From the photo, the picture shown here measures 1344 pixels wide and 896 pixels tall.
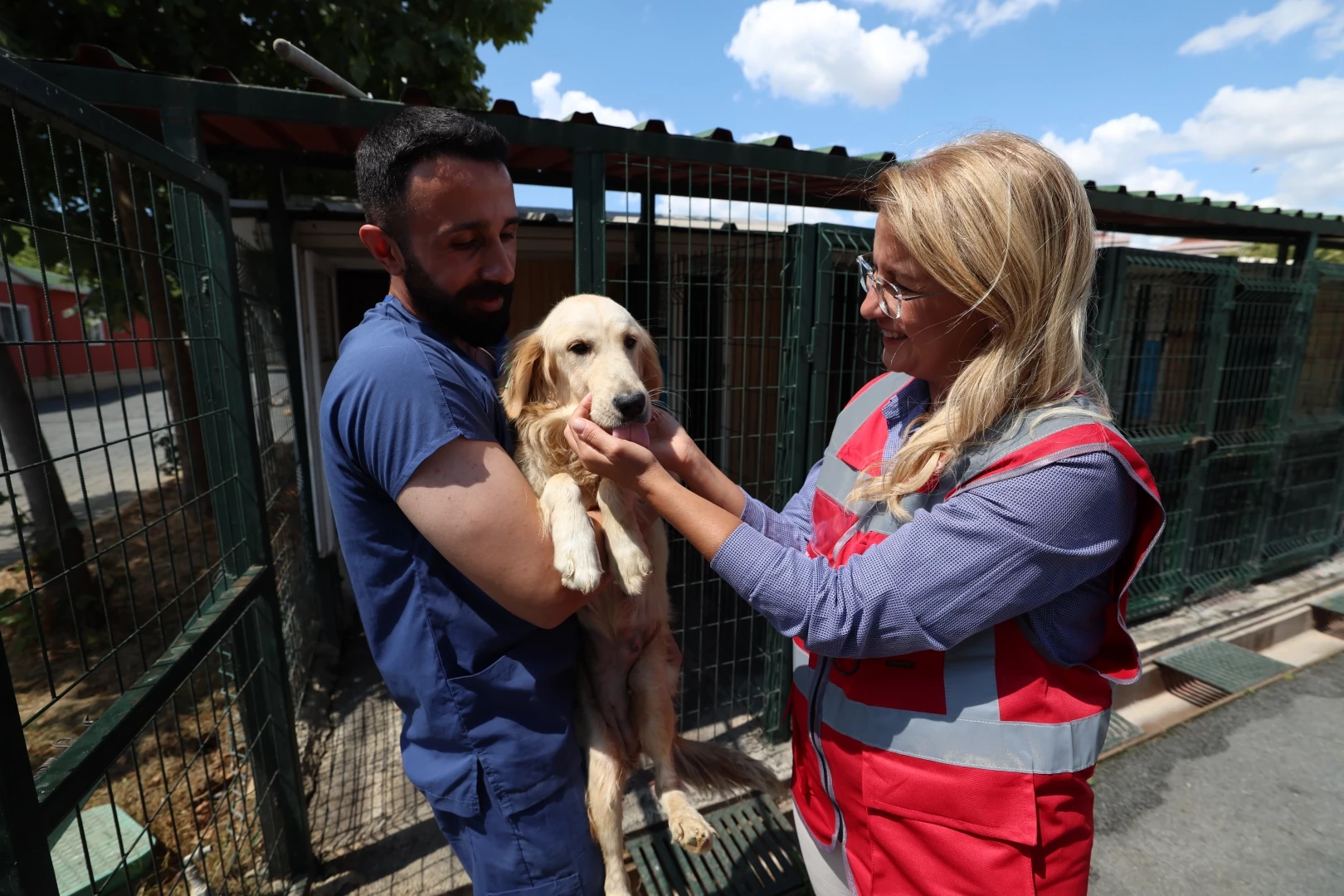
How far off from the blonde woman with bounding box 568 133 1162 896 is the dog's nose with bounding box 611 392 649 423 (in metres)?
0.22

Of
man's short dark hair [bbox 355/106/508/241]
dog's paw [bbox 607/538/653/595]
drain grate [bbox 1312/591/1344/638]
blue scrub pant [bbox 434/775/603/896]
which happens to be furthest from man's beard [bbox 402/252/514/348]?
drain grate [bbox 1312/591/1344/638]

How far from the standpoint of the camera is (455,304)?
1.67 m

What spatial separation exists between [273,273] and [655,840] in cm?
423

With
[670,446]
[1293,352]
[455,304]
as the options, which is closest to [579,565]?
[670,446]

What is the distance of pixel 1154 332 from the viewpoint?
17.0 ft

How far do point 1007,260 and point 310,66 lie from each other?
2434 millimetres

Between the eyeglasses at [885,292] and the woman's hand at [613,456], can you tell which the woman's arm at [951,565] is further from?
the eyeglasses at [885,292]

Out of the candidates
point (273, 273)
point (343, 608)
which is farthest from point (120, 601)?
point (273, 273)

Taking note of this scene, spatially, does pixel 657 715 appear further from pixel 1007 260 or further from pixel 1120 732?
pixel 1120 732

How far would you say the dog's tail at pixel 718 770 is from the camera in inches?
95.2

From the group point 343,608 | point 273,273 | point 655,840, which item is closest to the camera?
point 655,840

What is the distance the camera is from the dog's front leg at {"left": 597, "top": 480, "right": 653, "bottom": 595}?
6.26ft

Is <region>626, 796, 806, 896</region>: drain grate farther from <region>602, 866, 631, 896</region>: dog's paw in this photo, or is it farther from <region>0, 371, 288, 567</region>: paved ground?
<region>0, 371, 288, 567</region>: paved ground

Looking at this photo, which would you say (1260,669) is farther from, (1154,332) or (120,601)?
(120,601)
